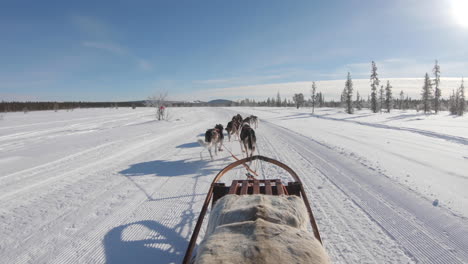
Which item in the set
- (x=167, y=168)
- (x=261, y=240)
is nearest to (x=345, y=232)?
(x=261, y=240)

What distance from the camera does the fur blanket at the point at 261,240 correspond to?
1147mm

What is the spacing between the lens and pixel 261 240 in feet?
4.07

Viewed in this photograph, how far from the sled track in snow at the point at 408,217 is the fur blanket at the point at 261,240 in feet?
7.03

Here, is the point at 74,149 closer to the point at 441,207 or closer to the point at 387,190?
the point at 387,190

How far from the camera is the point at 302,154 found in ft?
26.5

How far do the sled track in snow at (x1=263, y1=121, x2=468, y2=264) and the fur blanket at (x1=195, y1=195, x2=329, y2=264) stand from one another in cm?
214

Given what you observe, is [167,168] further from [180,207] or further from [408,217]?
[408,217]

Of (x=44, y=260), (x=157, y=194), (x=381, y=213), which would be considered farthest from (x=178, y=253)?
(x=381, y=213)

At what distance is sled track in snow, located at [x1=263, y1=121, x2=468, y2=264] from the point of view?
2705 mm

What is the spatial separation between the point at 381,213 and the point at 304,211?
8.34 feet

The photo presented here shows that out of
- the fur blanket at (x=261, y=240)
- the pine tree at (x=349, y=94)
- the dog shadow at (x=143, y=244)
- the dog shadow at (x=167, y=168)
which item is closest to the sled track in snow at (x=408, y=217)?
the fur blanket at (x=261, y=240)

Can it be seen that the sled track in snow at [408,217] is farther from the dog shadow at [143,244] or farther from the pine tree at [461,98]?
the pine tree at [461,98]

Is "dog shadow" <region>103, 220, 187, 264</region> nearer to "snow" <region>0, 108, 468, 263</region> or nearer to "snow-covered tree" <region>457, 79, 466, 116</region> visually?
"snow" <region>0, 108, 468, 263</region>

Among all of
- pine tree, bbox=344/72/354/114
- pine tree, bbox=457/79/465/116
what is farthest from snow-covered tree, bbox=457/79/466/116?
pine tree, bbox=344/72/354/114
